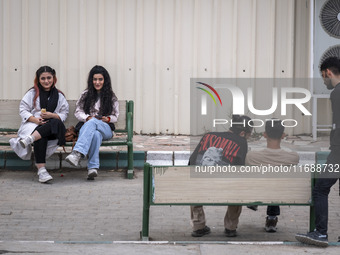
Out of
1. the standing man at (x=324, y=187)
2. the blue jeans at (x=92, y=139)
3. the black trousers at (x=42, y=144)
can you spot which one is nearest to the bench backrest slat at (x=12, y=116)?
the blue jeans at (x=92, y=139)

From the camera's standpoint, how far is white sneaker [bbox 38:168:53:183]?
8516 millimetres

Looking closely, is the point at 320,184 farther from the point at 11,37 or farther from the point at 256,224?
the point at 11,37

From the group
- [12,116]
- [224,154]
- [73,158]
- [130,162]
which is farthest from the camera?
[12,116]

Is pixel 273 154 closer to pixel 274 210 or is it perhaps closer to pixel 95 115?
pixel 274 210

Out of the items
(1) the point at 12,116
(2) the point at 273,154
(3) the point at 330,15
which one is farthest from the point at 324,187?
(3) the point at 330,15

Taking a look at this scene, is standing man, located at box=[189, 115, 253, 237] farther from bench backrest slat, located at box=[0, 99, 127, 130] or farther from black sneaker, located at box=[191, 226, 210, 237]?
bench backrest slat, located at box=[0, 99, 127, 130]

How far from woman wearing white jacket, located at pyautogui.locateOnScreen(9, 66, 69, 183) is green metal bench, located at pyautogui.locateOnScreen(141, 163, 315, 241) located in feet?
9.58

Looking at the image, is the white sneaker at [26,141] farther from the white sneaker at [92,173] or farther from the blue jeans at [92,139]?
the white sneaker at [92,173]

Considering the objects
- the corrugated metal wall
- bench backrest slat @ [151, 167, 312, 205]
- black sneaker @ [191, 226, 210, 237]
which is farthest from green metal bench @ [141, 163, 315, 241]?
the corrugated metal wall

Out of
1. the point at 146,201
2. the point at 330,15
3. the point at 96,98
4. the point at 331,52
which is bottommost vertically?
the point at 146,201

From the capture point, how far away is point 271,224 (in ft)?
21.3

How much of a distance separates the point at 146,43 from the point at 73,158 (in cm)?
295

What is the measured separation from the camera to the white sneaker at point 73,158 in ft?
27.5

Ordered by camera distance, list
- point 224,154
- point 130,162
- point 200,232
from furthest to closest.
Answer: point 130,162
point 200,232
point 224,154
